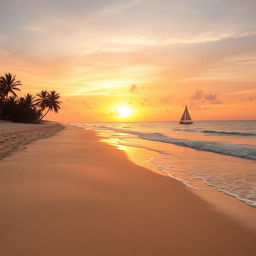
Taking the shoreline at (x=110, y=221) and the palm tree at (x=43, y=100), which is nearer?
the shoreline at (x=110, y=221)

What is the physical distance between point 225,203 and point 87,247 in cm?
277

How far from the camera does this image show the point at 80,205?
3400mm

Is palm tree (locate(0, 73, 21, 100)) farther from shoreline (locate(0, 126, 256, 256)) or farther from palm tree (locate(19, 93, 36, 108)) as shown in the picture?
shoreline (locate(0, 126, 256, 256))

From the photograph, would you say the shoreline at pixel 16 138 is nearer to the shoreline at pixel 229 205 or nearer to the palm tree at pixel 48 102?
the shoreline at pixel 229 205

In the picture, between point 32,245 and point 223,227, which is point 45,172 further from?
point 223,227

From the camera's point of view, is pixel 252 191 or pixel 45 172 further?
pixel 45 172

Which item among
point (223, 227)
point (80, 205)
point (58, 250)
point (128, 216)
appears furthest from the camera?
point (80, 205)

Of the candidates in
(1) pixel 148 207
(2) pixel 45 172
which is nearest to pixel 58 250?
(1) pixel 148 207

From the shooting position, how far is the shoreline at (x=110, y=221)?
2.24m

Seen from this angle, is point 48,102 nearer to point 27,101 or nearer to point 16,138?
point 27,101

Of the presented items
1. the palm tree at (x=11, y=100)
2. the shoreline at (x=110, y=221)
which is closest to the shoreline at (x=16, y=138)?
the shoreline at (x=110, y=221)

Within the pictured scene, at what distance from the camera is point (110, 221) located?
113 inches

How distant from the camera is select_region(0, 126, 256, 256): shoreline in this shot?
224cm

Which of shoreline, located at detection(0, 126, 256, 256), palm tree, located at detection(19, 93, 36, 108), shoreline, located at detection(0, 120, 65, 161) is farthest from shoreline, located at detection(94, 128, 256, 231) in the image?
palm tree, located at detection(19, 93, 36, 108)
